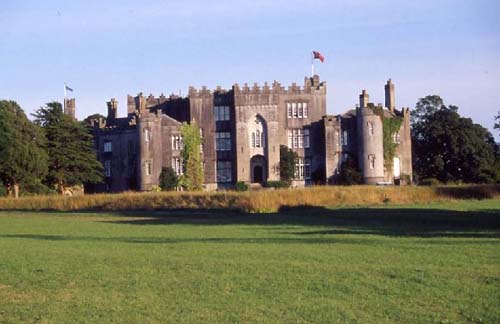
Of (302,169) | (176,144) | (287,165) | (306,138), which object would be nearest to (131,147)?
(176,144)

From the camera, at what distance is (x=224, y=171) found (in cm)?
7662

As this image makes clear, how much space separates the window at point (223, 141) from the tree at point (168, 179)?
6017 mm

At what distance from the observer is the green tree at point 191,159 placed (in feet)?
237

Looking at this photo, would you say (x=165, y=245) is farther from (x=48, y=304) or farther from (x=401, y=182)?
(x=401, y=182)

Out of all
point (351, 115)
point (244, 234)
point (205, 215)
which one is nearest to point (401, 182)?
point (351, 115)

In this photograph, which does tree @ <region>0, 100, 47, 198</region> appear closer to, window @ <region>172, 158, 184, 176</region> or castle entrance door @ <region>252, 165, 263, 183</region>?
window @ <region>172, 158, 184, 176</region>

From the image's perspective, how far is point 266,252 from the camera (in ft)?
60.3

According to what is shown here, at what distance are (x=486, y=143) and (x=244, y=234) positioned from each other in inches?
2364

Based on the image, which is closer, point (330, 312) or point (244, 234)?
point (330, 312)

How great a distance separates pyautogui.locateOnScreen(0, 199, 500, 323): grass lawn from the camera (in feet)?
35.0

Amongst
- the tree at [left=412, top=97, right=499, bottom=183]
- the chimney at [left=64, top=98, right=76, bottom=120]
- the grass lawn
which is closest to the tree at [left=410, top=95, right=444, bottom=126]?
the tree at [left=412, top=97, right=499, bottom=183]

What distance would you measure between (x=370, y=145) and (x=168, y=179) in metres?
18.2

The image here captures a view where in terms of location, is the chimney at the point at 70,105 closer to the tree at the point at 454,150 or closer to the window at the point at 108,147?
the window at the point at 108,147

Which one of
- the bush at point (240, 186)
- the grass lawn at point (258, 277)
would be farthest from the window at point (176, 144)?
the grass lawn at point (258, 277)
